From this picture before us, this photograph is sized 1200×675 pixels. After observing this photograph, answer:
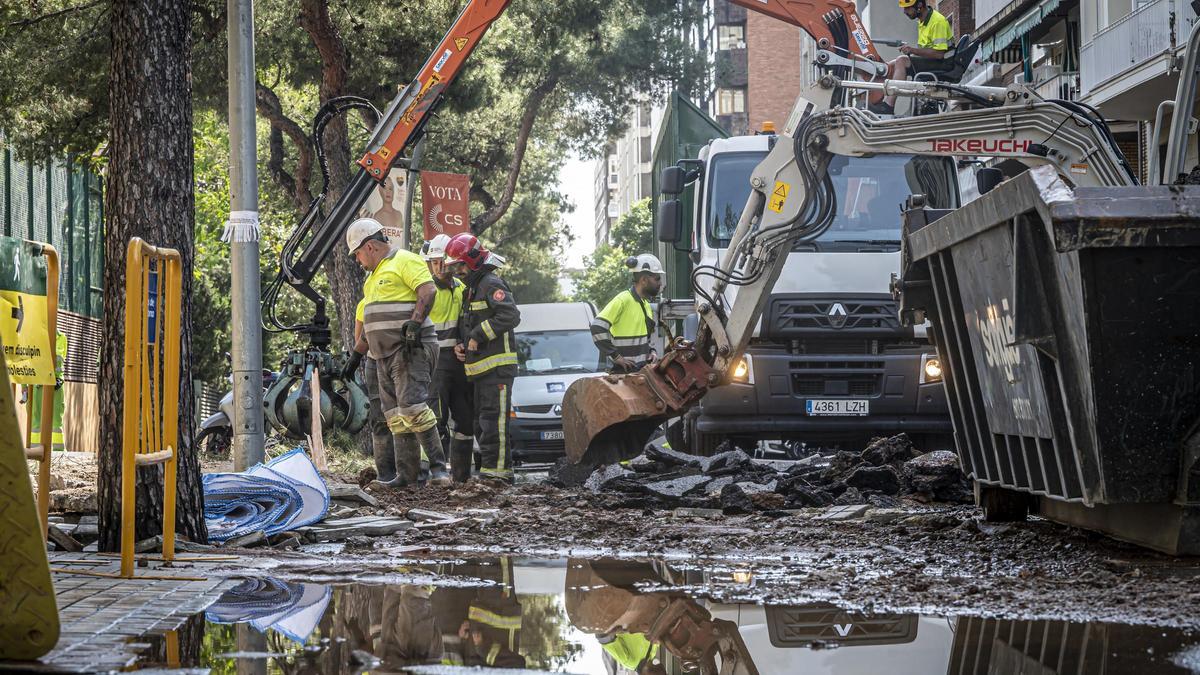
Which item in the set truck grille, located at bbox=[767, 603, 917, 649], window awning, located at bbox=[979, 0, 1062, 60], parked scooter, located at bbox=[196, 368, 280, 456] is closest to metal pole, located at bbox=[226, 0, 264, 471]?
parked scooter, located at bbox=[196, 368, 280, 456]

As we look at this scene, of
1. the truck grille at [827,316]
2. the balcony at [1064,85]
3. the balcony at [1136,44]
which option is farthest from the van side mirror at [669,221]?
the balcony at [1064,85]

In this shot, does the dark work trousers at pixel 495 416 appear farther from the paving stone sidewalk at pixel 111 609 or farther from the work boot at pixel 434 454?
the paving stone sidewalk at pixel 111 609

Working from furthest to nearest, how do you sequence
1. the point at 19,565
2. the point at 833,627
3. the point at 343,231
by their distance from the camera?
1. the point at 343,231
2. the point at 833,627
3. the point at 19,565

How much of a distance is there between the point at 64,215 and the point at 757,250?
12.3 metres

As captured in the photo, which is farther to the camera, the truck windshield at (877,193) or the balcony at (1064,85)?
the balcony at (1064,85)

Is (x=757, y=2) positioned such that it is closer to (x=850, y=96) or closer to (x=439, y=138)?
A: (x=850, y=96)

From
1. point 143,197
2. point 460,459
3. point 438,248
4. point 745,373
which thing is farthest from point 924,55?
point 143,197

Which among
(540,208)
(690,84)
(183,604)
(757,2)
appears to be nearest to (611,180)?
(540,208)

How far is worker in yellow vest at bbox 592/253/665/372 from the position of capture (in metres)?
14.1

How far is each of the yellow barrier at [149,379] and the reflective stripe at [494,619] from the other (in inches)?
68.4

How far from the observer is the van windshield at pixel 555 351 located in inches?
756

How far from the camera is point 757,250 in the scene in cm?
1195

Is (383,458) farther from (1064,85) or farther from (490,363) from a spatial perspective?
(1064,85)

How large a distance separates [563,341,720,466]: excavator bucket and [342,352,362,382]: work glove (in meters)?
1.89
